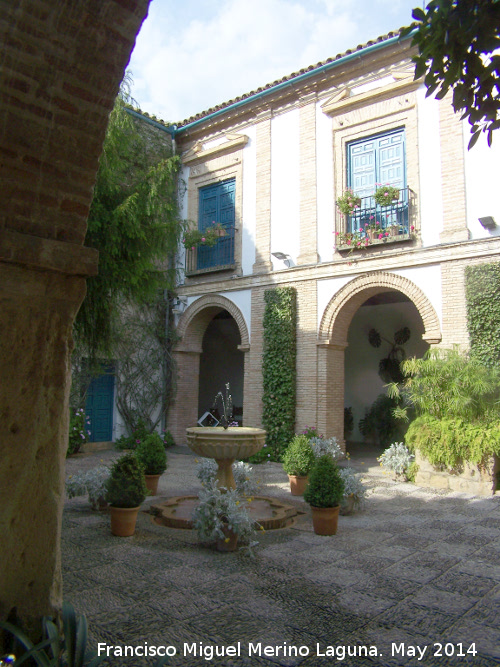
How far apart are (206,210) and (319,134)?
357cm

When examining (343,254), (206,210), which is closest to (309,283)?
(343,254)

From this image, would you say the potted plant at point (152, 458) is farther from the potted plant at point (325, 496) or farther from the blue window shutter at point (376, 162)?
the blue window shutter at point (376, 162)

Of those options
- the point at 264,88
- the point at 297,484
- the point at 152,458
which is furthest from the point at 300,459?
the point at 264,88

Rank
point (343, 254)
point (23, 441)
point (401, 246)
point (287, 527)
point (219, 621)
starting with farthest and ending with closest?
point (343, 254)
point (401, 246)
point (287, 527)
point (219, 621)
point (23, 441)

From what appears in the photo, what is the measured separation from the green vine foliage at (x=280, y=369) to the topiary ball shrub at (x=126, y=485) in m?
6.08

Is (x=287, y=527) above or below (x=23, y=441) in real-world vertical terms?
below

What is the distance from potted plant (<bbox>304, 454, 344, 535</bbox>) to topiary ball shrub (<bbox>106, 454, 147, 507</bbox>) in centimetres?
169

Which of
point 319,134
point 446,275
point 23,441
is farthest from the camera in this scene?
point 319,134

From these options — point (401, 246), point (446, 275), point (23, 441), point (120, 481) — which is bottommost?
point (120, 481)

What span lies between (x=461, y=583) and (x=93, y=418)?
9.85 metres

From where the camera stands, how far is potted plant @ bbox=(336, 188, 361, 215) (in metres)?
10.4

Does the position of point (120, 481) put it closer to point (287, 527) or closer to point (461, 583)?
point (287, 527)

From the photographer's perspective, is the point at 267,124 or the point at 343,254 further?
A: the point at 267,124

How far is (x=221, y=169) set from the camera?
13.1 metres
